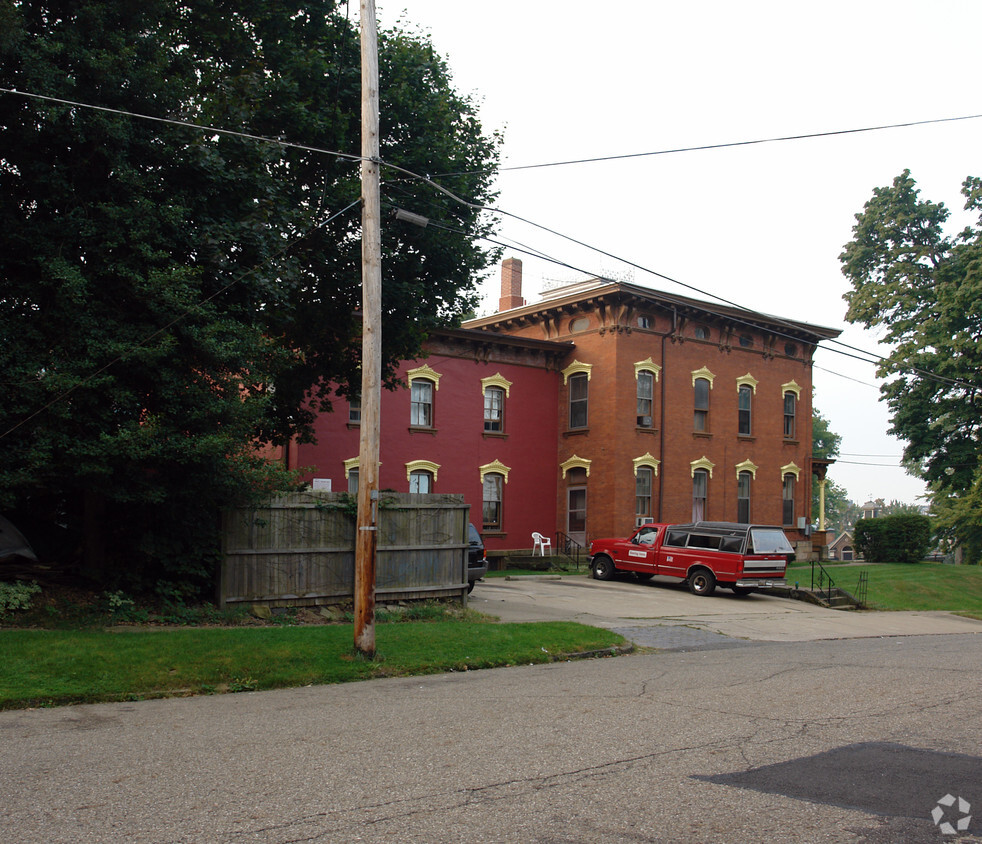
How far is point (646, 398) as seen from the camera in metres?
34.7

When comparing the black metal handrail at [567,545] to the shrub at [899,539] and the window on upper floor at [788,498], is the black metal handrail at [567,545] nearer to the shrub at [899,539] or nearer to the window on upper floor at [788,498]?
the window on upper floor at [788,498]

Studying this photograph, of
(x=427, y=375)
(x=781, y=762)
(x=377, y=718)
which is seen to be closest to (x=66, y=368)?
(x=377, y=718)

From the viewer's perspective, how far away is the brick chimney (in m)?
39.0

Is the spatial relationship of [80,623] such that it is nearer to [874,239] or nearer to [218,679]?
[218,679]

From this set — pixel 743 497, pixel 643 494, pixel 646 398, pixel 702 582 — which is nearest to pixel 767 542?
pixel 702 582

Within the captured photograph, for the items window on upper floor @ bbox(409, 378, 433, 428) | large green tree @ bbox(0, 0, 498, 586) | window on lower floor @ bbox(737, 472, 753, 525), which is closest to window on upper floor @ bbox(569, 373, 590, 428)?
window on upper floor @ bbox(409, 378, 433, 428)

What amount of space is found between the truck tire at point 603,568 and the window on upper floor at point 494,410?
8.16m

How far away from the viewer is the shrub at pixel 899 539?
39.0 meters

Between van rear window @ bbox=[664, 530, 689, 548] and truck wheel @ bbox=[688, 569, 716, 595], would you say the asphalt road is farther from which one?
van rear window @ bbox=[664, 530, 689, 548]

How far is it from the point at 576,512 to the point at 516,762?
28449 mm

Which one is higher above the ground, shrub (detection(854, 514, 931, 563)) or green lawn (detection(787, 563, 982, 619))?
shrub (detection(854, 514, 931, 563))

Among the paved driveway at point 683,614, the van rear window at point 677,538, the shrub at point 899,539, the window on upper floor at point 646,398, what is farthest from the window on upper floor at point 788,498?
the van rear window at point 677,538

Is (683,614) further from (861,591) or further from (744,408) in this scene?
(744,408)

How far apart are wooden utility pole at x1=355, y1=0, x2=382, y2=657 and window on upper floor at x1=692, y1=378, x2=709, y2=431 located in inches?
1041
